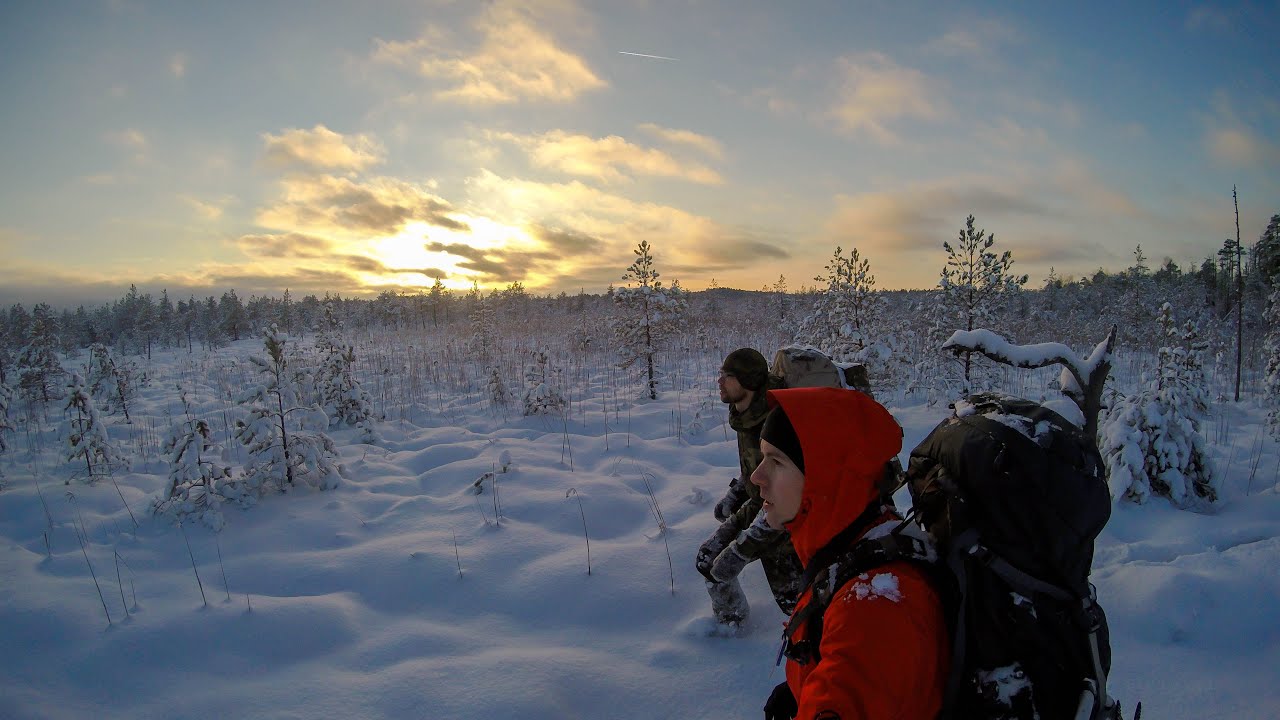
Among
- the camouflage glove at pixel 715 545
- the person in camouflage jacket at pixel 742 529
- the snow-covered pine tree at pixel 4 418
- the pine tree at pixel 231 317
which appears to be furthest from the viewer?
the pine tree at pixel 231 317

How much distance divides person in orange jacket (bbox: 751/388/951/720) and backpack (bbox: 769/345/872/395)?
1.75 meters

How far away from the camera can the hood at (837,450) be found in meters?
1.56

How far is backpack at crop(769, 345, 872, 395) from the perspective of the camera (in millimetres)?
3490

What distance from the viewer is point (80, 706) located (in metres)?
2.96

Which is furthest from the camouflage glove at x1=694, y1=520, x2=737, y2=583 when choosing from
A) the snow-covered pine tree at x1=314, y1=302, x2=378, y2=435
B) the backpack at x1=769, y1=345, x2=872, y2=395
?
the snow-covered pine tree at x1=314, y1=302, x2=378, y2=435

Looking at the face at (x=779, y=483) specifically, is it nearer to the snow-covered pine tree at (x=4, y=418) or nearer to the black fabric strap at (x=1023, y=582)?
the black fabric strap at (x=1023, y=582)

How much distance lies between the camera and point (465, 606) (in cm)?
399

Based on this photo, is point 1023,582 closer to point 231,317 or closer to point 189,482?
point 189,482

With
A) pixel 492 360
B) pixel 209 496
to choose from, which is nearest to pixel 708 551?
pixel 209 496

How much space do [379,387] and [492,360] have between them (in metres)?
3.92

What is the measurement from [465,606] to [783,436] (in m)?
3.39

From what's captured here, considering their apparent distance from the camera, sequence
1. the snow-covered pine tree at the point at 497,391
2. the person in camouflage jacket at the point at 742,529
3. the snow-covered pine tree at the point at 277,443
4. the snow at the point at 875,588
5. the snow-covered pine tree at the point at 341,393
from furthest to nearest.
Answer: the snow-covered pine tree at the point at 497,391
the snow-covered pine tree at the point at 341,393
the snow-covered pine tree at the point at 277,443
the person in camouflage jacket at the point at 742,529
the snow at the point at 875,588

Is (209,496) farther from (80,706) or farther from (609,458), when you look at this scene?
(609,458)

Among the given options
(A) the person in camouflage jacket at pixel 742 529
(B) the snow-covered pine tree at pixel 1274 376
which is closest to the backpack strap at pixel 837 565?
(A) the person in camouflage jacket at pixel 742 529
